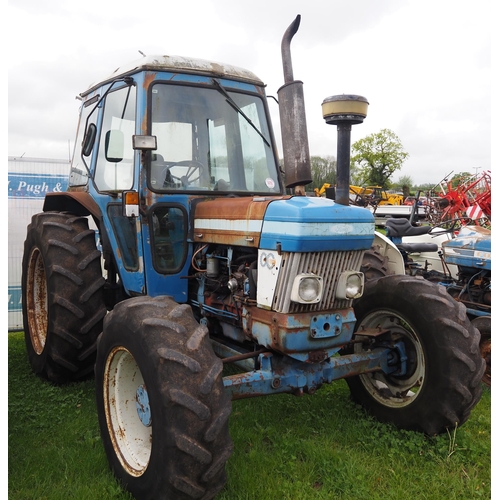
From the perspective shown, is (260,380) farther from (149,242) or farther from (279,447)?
(149,242)

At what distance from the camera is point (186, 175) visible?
3.82 metres

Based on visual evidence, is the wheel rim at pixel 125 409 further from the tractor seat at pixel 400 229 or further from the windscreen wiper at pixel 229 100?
the tractor seat at pixel 400 229

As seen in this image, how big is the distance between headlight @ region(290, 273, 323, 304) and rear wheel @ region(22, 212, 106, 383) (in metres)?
1.78

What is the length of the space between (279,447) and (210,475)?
3.26 ft

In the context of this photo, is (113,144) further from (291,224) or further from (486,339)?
(486,339)

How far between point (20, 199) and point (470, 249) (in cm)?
532

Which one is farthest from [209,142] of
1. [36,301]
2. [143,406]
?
[36,301]

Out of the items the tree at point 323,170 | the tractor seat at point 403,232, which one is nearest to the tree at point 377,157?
the tree at point 323,170

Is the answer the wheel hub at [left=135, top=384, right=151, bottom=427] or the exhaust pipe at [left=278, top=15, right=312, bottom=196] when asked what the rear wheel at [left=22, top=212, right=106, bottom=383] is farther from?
the exhaust pipe at [left=278, top=15, right=312, bottom=196]

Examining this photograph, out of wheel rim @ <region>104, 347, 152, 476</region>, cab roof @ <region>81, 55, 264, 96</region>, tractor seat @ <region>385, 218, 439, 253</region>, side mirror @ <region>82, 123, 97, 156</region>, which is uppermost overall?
cab roof @ <region>81, 55, 264, 96</region>

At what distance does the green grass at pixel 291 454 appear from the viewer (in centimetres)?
298

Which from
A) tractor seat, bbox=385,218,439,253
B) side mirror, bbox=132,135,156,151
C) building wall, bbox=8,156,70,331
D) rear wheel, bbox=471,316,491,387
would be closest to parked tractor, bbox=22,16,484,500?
side mirror, bbox=132,135,156,151

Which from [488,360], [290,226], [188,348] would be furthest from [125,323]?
[488,360]

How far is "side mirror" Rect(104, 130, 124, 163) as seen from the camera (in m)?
3.79
